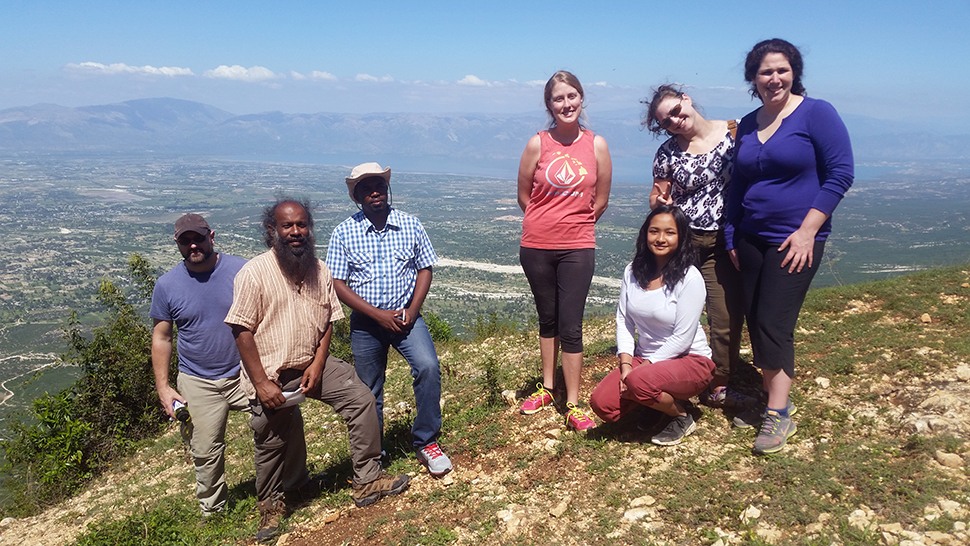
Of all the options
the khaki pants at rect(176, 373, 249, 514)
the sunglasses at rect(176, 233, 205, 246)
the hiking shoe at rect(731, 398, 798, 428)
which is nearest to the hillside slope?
the hiking shoe at rect(731, 398, 798, 428)

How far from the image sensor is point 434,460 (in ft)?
12.2

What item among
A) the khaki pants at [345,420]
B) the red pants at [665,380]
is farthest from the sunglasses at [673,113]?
the khaki pants at [345,420]

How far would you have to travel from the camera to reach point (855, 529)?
8.28 feet

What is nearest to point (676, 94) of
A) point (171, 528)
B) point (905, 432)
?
point (905, 432)

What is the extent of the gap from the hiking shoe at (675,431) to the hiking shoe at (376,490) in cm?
172

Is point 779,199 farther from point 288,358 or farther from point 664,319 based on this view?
point 288,358

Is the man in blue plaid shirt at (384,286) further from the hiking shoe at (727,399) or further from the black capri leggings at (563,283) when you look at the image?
the hiking shoe at (727,399)

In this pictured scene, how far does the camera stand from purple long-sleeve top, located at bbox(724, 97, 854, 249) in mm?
2883

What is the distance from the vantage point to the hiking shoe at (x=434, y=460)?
368cm

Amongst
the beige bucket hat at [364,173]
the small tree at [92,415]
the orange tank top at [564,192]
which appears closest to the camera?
the beige bucket hat at [364,173]

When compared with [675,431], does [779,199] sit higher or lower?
higher

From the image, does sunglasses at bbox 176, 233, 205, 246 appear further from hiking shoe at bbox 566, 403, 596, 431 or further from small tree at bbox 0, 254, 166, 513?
small tree at bbox 0, 254, 166, 513

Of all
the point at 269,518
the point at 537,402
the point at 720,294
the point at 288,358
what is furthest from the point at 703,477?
the point at 269,518

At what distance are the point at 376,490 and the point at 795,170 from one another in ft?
10.5
